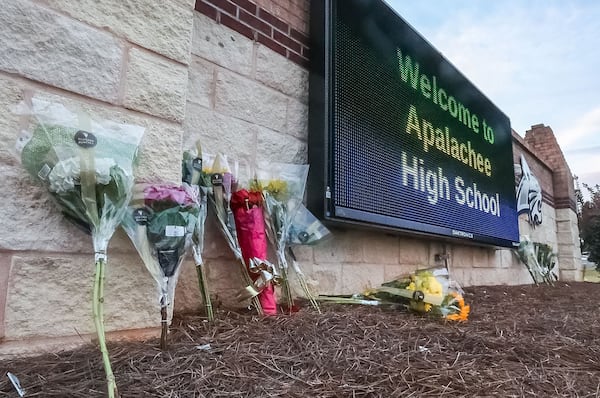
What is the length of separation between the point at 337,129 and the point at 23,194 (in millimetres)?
1644

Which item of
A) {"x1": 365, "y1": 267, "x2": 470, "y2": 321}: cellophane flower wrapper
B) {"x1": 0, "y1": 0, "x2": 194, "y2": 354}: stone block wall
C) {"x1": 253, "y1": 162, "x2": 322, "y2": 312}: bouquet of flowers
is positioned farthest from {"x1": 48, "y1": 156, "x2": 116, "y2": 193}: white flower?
{"x1": 365, "y1": 267, "x2": 470, "y2": 321}: cellophane flower wrapper

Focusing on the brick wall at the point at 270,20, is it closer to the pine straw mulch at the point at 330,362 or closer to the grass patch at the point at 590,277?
the pine straw mulch at the point at 330,362

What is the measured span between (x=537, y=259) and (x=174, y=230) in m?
6.03

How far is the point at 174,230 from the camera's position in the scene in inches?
53.5

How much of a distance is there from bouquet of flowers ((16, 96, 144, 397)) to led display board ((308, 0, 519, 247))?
1.29 m

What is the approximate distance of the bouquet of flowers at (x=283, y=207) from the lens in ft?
6.80

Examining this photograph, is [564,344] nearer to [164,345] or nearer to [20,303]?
[164,345]

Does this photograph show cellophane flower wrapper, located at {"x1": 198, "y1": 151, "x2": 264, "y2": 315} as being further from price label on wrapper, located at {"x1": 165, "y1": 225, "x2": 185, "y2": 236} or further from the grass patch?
the grass patch

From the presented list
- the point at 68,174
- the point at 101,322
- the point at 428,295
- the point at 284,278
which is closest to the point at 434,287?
the point at 428,295

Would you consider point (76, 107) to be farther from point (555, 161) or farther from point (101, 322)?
point (555, 161)

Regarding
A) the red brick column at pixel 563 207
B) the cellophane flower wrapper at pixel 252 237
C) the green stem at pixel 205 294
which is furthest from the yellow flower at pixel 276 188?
the red brick column at pixel 563 207

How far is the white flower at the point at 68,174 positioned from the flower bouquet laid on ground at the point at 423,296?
148 cm

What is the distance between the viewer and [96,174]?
121 centimetres

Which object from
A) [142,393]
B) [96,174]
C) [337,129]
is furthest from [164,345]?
[337,129]
